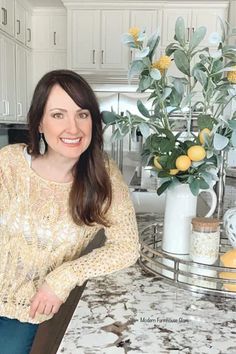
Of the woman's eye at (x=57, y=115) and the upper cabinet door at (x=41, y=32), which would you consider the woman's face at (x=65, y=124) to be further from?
the upper cabinet door at (x=41, y=32)

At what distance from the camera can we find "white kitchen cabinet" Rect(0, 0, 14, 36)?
331cm

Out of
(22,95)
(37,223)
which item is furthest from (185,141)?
(22,95)

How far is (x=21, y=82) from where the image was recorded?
3.89 metres

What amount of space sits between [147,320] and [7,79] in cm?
328

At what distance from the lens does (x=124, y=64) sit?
3.82 m

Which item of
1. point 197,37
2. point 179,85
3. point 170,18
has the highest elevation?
point 170,18

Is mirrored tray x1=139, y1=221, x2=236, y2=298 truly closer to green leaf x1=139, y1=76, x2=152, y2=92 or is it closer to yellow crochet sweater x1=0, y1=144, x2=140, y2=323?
yellow crochet sweater x1=0, y1=144, x2=140, y2=323

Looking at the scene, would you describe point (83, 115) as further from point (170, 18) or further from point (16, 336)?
point (170, 18)

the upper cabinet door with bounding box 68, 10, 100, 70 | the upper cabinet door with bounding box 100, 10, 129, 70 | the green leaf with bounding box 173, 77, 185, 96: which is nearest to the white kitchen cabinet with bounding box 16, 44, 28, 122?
the upper cabinet door with bounding box 68, 10, 100, 70

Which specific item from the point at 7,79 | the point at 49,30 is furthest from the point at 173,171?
the point at 49,30

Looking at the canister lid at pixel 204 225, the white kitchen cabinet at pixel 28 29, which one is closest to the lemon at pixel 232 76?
the canister lid at pixel 204 225

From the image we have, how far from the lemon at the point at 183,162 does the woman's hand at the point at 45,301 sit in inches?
16.3

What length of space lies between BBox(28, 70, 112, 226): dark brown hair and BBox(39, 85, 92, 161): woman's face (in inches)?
0.6

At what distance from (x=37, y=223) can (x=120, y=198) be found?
0.23 m
